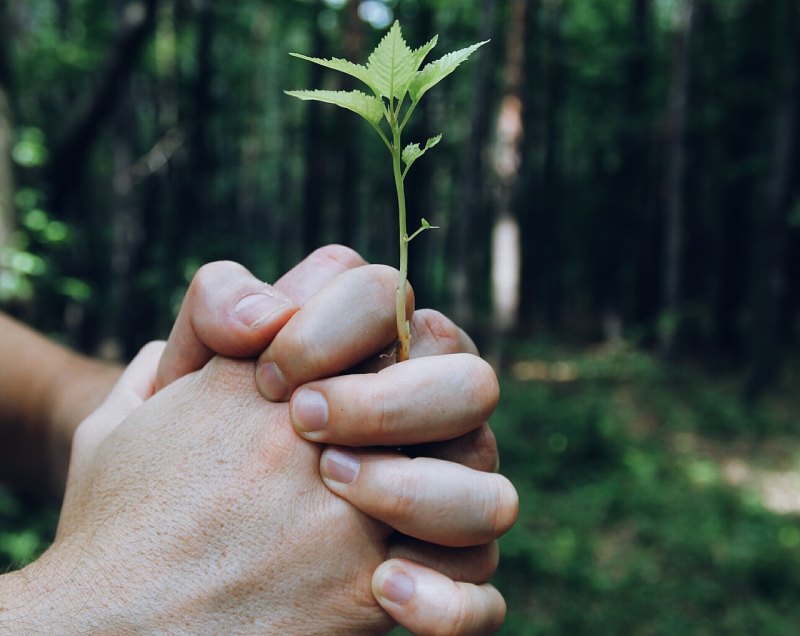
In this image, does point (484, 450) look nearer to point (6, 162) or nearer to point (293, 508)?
point (293, 508)

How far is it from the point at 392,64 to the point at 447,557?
2.78 ft

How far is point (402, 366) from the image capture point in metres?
1.14

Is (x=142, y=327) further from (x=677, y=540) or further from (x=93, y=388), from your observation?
(x=93, y=388)

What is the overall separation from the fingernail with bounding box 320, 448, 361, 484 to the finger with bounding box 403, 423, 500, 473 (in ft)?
0.39

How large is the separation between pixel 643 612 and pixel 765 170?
1164 cm

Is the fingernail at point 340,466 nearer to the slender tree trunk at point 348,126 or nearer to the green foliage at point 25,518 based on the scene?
the green foliage at point 25,518

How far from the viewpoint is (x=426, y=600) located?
1128mm

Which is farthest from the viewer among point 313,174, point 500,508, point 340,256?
point 313,174

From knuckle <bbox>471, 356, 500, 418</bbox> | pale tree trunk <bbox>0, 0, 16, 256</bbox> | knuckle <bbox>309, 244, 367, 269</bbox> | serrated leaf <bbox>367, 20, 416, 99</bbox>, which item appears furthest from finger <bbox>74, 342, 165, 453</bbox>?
pale tree trunk <bbox>0, 0, 16, 256</bbox>

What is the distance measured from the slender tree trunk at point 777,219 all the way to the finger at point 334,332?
12054 millimetres

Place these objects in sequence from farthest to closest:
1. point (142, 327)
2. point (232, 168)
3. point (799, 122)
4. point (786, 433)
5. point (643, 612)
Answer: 1. point (232, 168)
2. point (799, 122)
3. point (142, 327)
4. point (786, 433)
5. point (643, 612)

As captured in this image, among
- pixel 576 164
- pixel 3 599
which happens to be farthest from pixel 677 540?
pixel 576 164

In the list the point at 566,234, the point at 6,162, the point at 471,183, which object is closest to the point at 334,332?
the point at 6,162

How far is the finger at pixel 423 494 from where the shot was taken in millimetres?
1116
